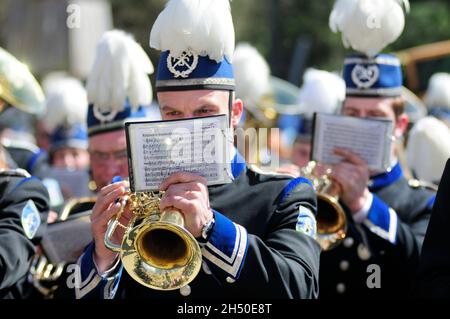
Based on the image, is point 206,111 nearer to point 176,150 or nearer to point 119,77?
point 176,150

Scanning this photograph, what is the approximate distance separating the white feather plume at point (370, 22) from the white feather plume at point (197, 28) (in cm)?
127

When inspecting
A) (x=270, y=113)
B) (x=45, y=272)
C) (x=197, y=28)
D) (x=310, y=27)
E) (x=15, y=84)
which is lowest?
(x=310, y=27)

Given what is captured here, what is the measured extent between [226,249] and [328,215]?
4.12 ft

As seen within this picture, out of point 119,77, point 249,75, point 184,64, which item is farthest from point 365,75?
point 249,75

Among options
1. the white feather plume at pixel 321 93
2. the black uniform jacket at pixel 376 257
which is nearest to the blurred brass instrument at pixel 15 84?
the black uniform jacket at pixel 376 257

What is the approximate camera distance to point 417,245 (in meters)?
4.43

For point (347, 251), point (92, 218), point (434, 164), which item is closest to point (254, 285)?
point (92, 218)

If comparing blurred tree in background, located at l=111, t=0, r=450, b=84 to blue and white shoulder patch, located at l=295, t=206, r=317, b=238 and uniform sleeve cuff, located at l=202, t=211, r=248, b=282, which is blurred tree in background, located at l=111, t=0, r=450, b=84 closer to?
blue and white shoulder patch, located at l=295, t=206, r=317, b=238

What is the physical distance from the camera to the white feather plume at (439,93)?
352 inches

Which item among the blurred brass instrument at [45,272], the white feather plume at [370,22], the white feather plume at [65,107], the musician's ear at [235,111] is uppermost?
the white feather plume at [370,22]

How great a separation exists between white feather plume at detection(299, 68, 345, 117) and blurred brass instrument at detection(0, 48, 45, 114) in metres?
2.38

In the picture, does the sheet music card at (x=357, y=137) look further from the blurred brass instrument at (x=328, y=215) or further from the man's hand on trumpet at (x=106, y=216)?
the man's hand on trumpet at (x=106, y=216)

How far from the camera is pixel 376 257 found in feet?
14.8

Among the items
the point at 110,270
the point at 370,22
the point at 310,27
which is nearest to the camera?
the point at 110,270
